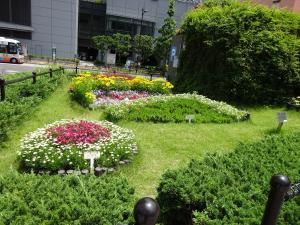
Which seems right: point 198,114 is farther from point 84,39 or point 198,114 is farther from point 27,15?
point 84,39

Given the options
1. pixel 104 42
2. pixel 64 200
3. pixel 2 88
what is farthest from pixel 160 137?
pixel 104 42

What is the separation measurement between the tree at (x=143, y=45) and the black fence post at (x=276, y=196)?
51.2 m

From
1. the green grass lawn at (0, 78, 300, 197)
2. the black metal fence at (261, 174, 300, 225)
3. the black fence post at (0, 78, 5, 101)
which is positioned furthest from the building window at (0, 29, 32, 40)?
the black metal fence at (261, 174, 300, 225)

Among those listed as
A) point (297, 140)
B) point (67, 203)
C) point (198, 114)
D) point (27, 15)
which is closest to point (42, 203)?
point (67, 203)

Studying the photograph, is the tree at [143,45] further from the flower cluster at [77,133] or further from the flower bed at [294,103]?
the flower cluster at [77,133]

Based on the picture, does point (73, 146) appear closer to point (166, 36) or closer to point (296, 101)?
point (296, 101)

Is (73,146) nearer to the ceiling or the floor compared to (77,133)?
nearer to the floor

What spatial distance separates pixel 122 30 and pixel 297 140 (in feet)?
186

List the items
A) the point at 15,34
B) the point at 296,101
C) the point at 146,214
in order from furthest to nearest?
1. the point at 15,34
2. the point at 296,101
3. the point at 146,214

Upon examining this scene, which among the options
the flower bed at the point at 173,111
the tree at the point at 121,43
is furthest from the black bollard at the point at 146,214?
the tree at the point at 121,43

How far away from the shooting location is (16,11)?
5025 cm

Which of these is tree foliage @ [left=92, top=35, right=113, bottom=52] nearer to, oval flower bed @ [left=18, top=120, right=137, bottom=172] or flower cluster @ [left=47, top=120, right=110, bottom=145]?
oval flower bed @ [left=18, top=120, right=137, bottom=172]

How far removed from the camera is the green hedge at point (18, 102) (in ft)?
24.2

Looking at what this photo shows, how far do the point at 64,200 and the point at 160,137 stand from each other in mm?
5372
